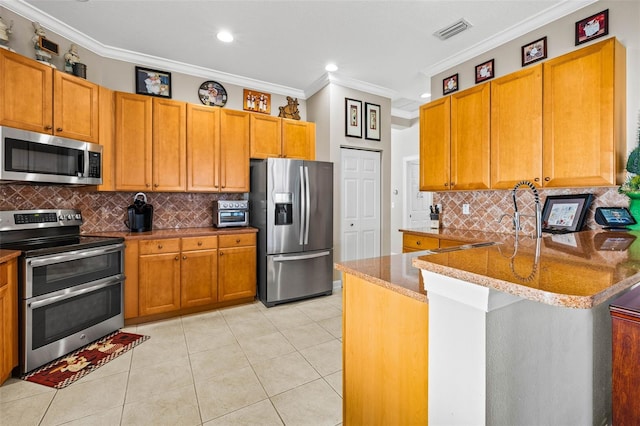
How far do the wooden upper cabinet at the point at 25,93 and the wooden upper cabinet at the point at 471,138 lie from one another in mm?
3820

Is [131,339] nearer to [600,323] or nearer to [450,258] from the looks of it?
[450,258]

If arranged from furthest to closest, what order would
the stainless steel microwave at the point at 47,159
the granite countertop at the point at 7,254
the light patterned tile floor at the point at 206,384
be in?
the stainless steel microwave at the point at 47,159 → the granite countertop at the point at 7,254 → the light patterned tile floor at the point at 206,384

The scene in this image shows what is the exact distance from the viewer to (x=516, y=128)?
2725 millimetres

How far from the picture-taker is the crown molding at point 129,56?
8.46ft

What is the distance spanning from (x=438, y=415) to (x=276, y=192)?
285 centimetres

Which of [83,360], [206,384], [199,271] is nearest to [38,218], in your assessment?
[83,360]

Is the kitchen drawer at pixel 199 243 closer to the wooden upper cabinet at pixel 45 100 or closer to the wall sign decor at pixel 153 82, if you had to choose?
the wooden upper cabinet at pixel 45 100

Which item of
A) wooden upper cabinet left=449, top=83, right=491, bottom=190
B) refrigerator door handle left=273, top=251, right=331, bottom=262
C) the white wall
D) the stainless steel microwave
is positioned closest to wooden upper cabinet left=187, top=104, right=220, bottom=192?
the stainless steel microwave

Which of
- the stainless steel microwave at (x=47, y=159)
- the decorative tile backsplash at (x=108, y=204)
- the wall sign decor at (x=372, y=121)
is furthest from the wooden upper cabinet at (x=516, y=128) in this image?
the stainless steel microwave at (x=47, y=159)

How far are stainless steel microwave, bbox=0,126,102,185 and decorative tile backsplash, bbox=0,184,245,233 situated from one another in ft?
1.38

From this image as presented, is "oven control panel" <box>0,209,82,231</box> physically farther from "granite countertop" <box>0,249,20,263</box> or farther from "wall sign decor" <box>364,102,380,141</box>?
"wall sign decor" <box>364,102,380,141</box>

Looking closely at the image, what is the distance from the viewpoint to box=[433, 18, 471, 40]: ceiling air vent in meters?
2.81

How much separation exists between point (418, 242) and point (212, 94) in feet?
10.5

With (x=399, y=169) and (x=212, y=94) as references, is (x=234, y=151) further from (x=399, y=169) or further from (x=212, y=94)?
(x=399, y=169)
